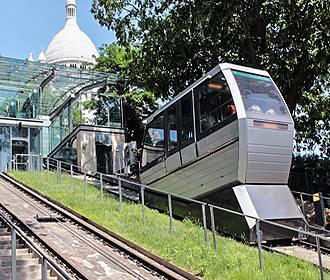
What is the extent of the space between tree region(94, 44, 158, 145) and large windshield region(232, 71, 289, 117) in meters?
17.5

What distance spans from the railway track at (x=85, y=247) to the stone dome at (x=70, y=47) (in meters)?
74.8

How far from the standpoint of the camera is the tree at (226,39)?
13008 mm

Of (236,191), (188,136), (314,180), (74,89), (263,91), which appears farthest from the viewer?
(74,89)

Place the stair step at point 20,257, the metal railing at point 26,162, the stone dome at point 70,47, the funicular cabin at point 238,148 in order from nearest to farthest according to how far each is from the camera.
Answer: the stair step at point 20,257 < the funicular cabin at point 238,148 < the metal railing at point 26,162 < the stone dome at point 70,47

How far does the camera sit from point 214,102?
10.1 m

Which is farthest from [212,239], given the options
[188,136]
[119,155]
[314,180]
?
[119,155]

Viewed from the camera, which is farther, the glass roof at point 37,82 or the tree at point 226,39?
the glass roof at point 37,82

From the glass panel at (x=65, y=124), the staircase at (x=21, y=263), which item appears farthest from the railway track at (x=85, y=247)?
the glass panel at (x=65, y=124)

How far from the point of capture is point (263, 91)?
10.0 meters

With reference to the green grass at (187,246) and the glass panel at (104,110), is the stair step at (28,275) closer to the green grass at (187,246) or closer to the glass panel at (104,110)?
the green grass at (187,246)

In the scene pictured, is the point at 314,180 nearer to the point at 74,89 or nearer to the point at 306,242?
the point at 306,242

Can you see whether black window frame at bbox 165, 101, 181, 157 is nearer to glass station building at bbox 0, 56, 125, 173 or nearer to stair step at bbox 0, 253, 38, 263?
stair step at bbox 0, 253, 38, 263

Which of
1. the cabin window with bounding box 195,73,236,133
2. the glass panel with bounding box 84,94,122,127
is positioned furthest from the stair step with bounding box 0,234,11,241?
the glass panel with bounding box 84,94,122,127

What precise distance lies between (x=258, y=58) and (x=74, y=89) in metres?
16.2
